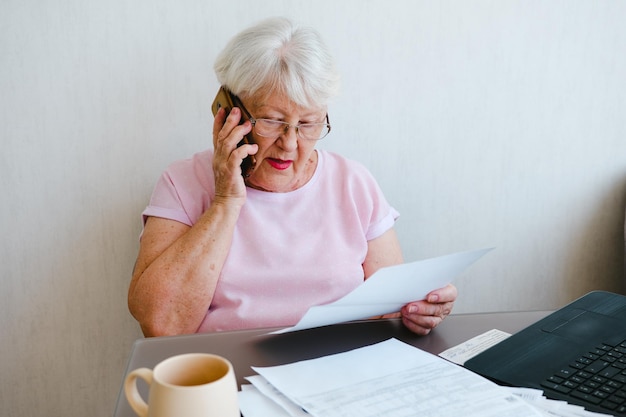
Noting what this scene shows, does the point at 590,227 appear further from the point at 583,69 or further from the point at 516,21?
the point at 516,21

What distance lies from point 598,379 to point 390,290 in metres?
0.33

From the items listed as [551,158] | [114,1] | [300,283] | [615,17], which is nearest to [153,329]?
[300,283]

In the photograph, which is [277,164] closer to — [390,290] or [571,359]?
[390,290]

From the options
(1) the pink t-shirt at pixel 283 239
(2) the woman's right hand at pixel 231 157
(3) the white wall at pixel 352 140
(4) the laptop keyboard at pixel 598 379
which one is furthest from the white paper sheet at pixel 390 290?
(3) the white wall at pixel 352 140

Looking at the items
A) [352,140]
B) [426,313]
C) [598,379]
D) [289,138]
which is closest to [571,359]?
[598,379]

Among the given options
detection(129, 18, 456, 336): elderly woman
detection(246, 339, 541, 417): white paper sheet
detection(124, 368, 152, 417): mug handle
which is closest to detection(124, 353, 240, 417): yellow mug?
detection(124, 368, 152, 417): mug handle

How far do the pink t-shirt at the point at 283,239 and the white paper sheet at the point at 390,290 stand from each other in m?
0.34

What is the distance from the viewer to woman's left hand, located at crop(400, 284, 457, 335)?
111 centimetres

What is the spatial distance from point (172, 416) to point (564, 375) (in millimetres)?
598

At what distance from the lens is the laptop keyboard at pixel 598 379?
2.81 ft

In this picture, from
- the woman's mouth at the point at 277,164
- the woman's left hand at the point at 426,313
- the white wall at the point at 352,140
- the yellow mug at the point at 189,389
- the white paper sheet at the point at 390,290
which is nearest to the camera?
the yellow mug at the point at 189,389

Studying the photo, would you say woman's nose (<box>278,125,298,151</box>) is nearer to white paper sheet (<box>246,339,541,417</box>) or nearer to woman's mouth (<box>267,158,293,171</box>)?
woman's mouth (<box>267,158,293,171</box>)

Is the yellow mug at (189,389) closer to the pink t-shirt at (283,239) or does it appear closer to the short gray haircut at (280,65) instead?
the pink t-shirt at (283,239)

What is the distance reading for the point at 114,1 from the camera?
1.64m
